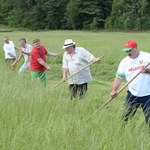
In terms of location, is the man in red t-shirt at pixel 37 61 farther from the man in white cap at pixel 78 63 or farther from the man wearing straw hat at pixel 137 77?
the man wearing straw hat at pixel 137 77

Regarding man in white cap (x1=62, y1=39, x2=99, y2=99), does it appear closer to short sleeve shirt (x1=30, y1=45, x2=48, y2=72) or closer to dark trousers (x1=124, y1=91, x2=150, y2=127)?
dark trousers (x1=124, y1=91, x2=150, y2=127)

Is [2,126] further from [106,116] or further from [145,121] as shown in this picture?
[145,121]

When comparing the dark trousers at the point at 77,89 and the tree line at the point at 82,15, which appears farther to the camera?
the tree line at the point at 82,15

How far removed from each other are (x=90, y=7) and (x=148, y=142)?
79.7 metres

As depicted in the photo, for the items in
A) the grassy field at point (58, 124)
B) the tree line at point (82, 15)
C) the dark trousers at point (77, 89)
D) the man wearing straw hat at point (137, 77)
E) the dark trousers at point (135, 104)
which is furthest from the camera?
the tree line at point (82, 15)

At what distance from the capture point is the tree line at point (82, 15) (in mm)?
73938

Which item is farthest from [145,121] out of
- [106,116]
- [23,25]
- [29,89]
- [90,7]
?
[23,25]

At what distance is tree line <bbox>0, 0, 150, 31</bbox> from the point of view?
7394 centimetres

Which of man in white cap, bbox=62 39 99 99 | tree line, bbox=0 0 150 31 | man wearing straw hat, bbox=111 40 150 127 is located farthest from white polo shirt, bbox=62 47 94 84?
tree line, bbox=0 0 150 31

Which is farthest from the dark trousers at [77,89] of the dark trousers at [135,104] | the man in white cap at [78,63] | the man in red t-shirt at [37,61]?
the man in red t-shirt at [37,61]

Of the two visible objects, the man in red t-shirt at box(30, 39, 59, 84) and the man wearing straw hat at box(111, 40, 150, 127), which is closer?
the man wearing straw hat at box(111, 40, 150, 127)

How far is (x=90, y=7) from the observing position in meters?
83.9

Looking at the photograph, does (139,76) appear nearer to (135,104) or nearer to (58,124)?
(135,104)

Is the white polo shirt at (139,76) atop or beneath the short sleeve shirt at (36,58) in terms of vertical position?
atop
